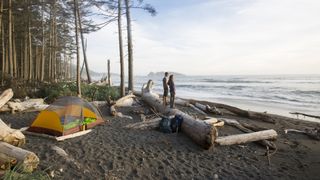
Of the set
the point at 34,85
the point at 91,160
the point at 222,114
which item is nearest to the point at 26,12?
the point at 34,85

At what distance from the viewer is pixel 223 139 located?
9500mm

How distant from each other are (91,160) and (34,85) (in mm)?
13713

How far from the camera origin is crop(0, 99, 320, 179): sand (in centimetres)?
696

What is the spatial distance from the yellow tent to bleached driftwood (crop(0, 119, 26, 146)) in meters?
1.47

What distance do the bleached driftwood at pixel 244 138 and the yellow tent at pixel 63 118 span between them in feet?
13.9

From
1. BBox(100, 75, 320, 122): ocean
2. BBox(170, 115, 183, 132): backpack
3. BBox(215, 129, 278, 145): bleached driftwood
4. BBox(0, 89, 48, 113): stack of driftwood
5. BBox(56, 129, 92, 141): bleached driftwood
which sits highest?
BBox(0, 89, 48, 113): stack of driftwood

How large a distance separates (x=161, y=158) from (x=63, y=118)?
331 cm

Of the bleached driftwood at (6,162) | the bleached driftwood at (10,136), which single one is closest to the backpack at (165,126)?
the bleached driftwood at (10,136)

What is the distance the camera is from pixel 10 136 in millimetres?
7410

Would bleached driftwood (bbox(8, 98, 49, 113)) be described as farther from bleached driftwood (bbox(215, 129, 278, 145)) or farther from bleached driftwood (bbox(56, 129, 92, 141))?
bleached driftwood (bbox(215, 129, 278, 145))

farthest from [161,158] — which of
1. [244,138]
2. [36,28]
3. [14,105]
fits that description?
[36,28]

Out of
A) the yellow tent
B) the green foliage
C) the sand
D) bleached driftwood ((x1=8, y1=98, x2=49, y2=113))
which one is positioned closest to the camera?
the sand

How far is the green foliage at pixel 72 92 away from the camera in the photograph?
57.3 ft

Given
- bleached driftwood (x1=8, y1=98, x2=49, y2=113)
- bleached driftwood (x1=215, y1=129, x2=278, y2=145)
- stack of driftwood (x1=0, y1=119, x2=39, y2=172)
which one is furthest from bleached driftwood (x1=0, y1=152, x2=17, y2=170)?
bleached driftwood (x1=8, y1=98, x2=49, y2=113)
